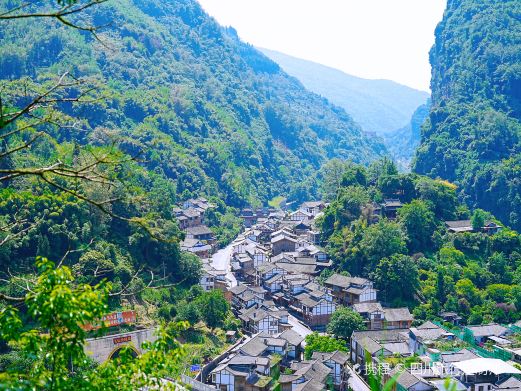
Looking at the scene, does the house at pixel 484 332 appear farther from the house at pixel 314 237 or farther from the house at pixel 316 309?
the house at pixel 314 237

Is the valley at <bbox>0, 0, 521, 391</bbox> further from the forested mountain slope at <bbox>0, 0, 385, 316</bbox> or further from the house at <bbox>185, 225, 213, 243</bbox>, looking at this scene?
the house at <bbox>185, 225, 213, 243</bbox>

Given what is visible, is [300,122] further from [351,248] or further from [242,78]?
[351,248]

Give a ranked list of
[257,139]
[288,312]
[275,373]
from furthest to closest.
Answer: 1. [257,139]
2. [288,312]
3. [275,373]

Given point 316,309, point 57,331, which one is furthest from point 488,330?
point 57,331

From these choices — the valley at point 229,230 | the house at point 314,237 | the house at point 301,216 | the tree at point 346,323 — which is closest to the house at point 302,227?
the valley at point 229,230

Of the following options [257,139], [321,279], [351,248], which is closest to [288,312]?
[321,279]
